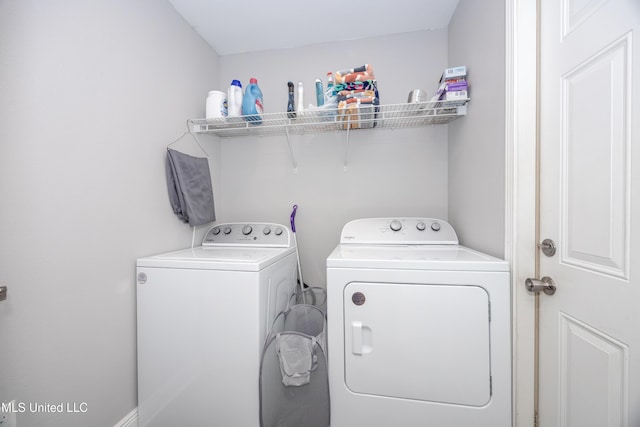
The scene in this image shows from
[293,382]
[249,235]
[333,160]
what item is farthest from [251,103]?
[293,382]

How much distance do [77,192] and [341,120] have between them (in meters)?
1.48

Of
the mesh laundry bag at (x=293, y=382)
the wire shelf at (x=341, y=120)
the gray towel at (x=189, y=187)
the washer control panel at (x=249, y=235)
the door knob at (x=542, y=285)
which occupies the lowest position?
the mesh laundry bag at (x=293, y=382)

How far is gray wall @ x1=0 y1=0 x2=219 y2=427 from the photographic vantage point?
87cm

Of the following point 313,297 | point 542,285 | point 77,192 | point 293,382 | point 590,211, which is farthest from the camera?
point 313,297

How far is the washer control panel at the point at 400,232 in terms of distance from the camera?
1571mm

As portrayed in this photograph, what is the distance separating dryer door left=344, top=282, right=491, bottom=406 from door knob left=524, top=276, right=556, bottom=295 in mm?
163

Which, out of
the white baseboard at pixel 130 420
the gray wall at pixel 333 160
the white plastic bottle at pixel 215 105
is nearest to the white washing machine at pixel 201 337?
the white baseboard at pixel 130 420

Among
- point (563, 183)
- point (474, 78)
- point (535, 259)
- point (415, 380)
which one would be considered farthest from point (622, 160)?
point (415, 380)

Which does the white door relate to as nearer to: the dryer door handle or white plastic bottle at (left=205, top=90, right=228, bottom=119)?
the dryer door handle

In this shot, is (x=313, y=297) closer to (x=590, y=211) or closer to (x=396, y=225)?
(x=396, y=225)

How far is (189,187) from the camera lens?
1639mm

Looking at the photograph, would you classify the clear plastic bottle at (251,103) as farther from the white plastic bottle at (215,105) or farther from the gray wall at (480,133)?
the gray wall at (480,133)

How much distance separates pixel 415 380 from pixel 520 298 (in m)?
0.57

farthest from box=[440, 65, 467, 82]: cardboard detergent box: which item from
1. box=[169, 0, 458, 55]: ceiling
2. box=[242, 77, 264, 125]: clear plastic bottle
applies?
box=[242, 77, 264, 125]: clear plastic bottle
